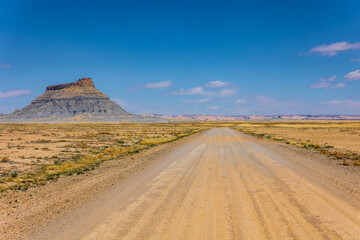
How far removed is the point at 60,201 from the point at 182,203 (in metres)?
3.57

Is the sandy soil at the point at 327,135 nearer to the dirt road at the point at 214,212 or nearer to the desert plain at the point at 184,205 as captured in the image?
the desert plain at the point at 184,205

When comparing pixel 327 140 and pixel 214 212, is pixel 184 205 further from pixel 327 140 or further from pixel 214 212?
pixel 327 140

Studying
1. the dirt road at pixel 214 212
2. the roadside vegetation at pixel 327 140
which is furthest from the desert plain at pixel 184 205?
the roadside vegetation at pixel 327 140

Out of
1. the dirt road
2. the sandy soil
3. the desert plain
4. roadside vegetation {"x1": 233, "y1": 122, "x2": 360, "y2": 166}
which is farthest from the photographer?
the sandy soil

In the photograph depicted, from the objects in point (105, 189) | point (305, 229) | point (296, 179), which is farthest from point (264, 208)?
point (105, 189)

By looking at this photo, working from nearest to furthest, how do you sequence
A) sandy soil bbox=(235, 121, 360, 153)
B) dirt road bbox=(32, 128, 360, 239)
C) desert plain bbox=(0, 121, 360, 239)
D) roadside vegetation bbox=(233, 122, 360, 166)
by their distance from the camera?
dirt road bbox=(32, 128, 360, 239) → desert plain bbox=(0, 121, 360, 239) → roadside vegetation bbox=(233, 122, 360, 166) → sandy soil bbox=(235, 121, 360, 153)

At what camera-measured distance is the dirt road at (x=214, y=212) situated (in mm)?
5168

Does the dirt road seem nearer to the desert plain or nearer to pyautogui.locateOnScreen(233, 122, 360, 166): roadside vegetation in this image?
the desert plain

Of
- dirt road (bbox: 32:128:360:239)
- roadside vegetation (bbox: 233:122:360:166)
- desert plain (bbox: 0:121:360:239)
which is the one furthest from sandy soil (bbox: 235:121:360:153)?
dirt road (bbox: 32:128:360:239)

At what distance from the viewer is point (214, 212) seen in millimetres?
6336

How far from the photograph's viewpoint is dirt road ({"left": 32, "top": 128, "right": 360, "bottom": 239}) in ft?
17.0

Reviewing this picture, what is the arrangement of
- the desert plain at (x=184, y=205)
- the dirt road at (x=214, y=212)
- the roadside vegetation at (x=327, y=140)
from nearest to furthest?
the dirt road at (x=214, y=212) < the desert plain at (x=184, y=205) < the roadside vegetation at (x=327, y=140)

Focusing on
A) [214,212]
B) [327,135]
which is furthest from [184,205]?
[327,135]

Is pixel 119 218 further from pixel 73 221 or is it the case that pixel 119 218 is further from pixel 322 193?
pixel 322 193
